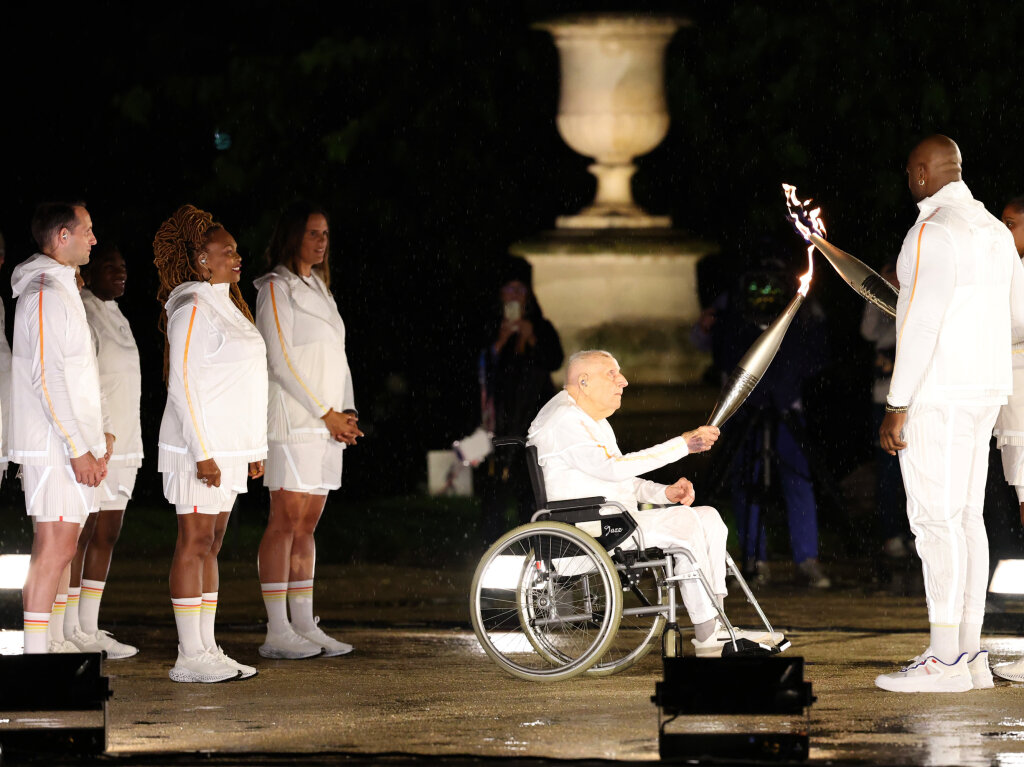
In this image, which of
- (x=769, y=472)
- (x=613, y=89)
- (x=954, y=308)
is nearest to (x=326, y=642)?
(x=954, y=308)

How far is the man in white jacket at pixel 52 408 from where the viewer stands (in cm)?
817

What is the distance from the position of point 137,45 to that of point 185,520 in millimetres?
10605

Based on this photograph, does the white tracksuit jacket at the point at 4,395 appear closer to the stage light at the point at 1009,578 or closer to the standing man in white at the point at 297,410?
the standing man in white at the point at 297,410

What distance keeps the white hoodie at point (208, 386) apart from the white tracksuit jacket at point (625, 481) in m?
1.21

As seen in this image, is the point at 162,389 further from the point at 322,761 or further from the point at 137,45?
the point at 322,761

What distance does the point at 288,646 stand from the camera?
936cm

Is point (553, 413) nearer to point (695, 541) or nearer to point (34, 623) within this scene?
point (695, 541)

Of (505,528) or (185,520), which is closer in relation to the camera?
(185,520)

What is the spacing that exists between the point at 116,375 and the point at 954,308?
381cm

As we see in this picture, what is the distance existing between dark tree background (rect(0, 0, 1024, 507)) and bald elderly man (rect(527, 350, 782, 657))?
8.02 m

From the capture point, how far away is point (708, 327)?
1238 centimetres

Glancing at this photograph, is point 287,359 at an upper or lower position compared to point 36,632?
upper

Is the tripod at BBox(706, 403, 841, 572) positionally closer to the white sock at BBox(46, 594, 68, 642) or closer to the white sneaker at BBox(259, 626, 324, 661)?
the white sneaker at BBox(259, 626, 324, 661)

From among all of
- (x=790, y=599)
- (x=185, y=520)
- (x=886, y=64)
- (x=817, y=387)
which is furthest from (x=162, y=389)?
(x=185, y=520)
